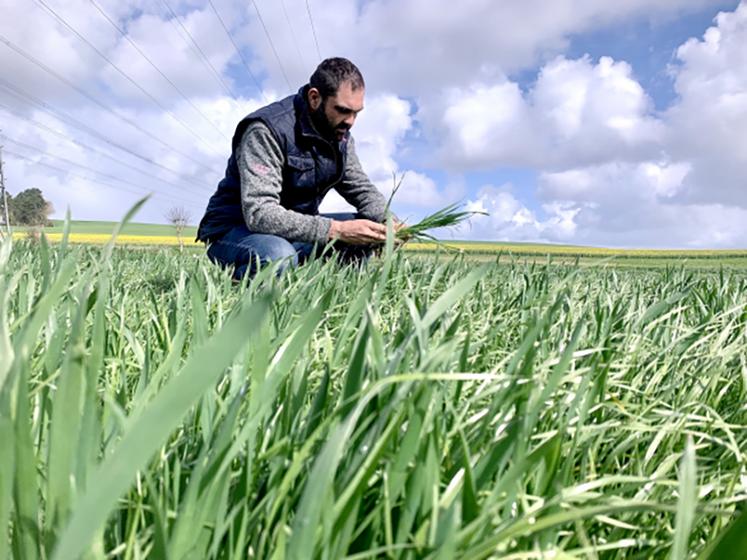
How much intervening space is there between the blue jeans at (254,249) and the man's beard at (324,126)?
0.61 m

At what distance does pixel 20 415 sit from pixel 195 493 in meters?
0.12

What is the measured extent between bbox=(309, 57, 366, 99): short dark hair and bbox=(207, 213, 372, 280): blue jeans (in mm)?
827

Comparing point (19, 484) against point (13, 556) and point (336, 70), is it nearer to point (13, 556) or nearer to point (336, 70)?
point (13, 556)

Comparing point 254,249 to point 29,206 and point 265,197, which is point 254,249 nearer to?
point 265,197

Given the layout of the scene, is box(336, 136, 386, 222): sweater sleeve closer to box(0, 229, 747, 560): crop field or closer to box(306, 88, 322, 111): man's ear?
box(306, 88, 322, 111): man's ear

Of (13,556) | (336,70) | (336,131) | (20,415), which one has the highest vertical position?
(336,70)

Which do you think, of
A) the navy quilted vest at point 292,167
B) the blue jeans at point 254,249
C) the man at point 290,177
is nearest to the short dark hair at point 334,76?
the man at point 290,177

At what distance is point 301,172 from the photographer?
351 cm

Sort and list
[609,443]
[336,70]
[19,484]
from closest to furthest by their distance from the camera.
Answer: [19,484]
[609,443]
[336,70]

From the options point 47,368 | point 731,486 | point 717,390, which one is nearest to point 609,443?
point 731,486

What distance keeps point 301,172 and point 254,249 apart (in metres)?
0.65

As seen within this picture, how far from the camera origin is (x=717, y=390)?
3.67ft

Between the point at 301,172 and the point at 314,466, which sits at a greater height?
the point at 301,172

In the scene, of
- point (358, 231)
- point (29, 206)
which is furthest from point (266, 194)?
point (29, 206)
